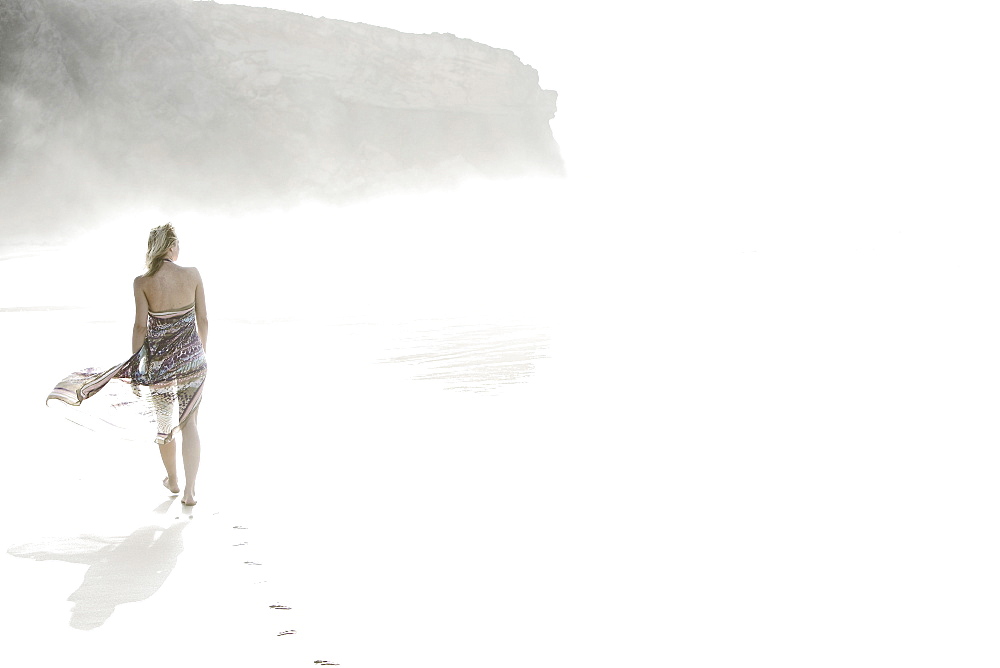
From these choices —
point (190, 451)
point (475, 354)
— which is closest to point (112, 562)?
point (190, 451)

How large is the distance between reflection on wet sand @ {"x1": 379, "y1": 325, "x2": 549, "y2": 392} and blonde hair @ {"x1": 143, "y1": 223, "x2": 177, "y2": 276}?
3290 millimetres

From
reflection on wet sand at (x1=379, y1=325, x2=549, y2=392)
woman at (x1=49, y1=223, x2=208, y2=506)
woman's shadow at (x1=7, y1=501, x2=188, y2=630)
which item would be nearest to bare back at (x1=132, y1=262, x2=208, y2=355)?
woman at (x1=49, y1=223, x2=208, y2=506)

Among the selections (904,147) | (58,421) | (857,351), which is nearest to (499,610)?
(58,421)

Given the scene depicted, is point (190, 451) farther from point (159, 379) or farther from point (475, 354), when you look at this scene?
point (475, 354)

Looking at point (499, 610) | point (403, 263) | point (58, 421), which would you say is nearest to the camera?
point (499, 610)

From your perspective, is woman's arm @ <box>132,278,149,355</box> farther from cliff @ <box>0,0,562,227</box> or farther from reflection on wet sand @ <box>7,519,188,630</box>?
cliff @ <box>0,0,562,227</box>

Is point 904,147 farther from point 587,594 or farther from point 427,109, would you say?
point 587,594

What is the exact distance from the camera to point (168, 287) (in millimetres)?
4738

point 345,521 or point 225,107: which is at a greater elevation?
point 225,107

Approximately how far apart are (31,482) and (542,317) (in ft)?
27.3

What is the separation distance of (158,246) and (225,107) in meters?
53.8

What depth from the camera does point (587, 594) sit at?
3.41m

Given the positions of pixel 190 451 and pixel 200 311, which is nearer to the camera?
pixel 190 451

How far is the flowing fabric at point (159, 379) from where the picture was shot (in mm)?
4746
